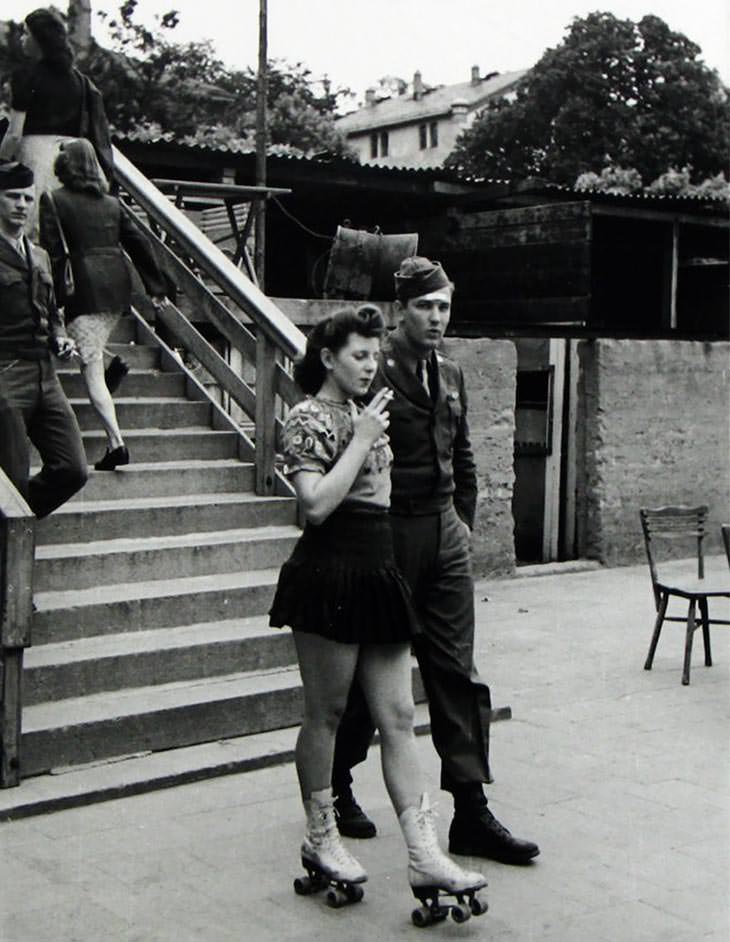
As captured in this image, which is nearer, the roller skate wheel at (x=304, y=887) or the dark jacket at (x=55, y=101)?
the roller skate wheel at (x=304, y=887)

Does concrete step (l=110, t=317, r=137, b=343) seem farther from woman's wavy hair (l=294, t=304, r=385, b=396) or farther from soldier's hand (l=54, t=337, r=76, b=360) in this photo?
woman's wavy hair (l=294, t=304, r=385, b=396)

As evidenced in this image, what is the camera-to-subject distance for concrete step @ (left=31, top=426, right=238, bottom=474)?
7.73 meters

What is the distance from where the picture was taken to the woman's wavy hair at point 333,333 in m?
4.48

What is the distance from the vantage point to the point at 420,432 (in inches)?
199

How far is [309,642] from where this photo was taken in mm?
4488

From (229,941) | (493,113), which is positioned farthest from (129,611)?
(493,113)

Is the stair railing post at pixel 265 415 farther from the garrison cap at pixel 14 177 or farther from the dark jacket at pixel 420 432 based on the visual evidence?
the dark jacket at pixel 420 432

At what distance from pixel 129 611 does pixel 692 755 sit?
2631 mm

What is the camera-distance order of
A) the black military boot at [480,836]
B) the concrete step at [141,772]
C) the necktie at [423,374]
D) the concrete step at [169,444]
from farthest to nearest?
1. the concrete step at [169,444]
2. the concrete step at [141,772]
3. the necktie at [423,374]
4. the black military boot at [480,836]

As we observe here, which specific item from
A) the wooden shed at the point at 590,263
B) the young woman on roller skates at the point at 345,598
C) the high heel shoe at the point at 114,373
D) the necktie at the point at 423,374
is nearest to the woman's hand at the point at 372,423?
the young woman on roller skates at the point at 345,598

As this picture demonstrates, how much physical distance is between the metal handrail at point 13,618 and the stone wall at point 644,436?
7.64 metres

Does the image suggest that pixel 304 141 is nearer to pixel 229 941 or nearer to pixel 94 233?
pixel 94 233

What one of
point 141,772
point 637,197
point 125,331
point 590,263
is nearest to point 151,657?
point 141,772

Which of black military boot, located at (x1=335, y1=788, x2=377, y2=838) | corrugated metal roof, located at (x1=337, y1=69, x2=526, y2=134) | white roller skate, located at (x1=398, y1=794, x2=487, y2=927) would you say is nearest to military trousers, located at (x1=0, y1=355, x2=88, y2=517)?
black military boot, located at (x1=335, y1=788, x2=377, y2=838)
